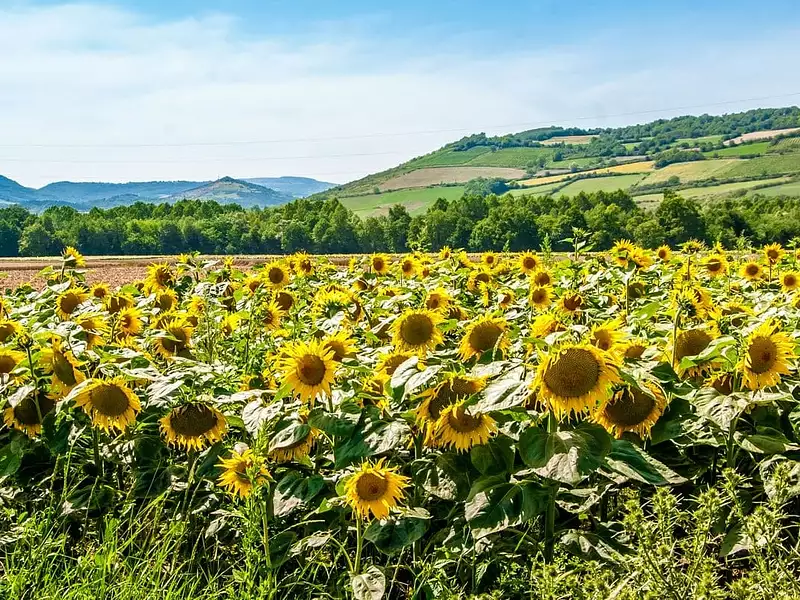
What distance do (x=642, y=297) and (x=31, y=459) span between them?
148 inches

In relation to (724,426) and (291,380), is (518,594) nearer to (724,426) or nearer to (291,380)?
(724,426)

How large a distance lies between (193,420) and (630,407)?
1744 millimetres

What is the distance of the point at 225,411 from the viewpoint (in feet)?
11.5

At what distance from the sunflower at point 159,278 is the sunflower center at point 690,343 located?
448 centimetres

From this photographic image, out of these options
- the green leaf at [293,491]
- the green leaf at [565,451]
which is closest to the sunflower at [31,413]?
the green leaf at [293,491]

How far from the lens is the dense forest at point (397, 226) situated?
32219 mm

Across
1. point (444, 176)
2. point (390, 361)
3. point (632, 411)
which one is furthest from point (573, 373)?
point (444, 176)

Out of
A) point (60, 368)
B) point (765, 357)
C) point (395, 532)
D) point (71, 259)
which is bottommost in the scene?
point (395, 532)

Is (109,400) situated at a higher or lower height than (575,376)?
lower

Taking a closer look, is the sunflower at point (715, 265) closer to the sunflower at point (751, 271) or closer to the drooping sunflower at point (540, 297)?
the sunflower at point (751, 271)

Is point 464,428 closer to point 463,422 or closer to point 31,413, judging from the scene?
point 463,422

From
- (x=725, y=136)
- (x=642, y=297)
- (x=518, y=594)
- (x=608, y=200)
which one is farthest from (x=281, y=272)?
(x=725, y=136)

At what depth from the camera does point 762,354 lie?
283cm

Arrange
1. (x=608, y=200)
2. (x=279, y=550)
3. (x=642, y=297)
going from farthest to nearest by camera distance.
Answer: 1. (x=608, y=200)
2. (x=642, y=297)
3. (x=279, y=550)
